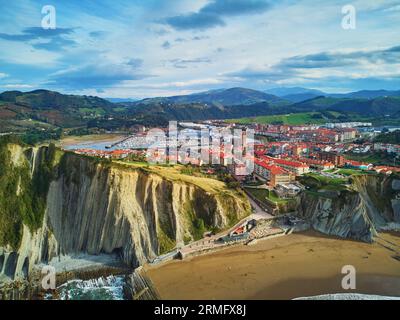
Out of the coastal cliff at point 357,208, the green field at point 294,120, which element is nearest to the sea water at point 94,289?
the coastal cliff at point 357,208

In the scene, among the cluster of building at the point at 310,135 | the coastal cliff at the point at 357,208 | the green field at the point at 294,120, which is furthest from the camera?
the green field at the point at 294,120

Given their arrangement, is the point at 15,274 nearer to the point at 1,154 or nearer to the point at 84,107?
the point at 1,154

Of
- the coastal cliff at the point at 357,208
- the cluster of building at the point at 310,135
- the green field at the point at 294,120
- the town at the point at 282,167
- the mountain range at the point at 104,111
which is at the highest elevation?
the mountain range at the point at 104,111

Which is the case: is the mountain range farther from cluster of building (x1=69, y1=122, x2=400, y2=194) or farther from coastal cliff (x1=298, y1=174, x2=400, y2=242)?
coastal cliff (x1=298, y1=174, x2=400, y2=242)

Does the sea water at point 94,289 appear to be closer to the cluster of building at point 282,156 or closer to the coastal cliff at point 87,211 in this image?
the coastal cliff at point 87,211

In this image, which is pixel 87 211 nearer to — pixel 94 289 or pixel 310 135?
pixel 94 289

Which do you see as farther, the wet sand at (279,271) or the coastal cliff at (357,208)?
the coastal cliff at (357,208)

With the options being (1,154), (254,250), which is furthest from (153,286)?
(1,154)

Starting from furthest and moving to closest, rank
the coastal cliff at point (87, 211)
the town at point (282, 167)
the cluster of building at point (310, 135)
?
the cluster of building at point (310, 135), the town at point (282, 167), the coastal cliff at point (87, 211)
